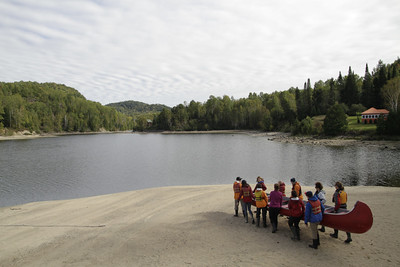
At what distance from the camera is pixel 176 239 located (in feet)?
34.8

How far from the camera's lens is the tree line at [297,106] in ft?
284

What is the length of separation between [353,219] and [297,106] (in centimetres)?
11243

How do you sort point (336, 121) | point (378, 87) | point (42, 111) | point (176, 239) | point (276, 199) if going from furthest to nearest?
point (42, 111)
point (378, 87)
point (336, 121)
point (176, 239)
point (276, 199)

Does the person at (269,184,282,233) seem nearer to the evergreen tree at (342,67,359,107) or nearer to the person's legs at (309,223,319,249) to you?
the person's legs at (309,223,319,249)

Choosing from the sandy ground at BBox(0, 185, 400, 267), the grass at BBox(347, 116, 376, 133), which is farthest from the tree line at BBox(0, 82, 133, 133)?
the grass at BBox(347, 116, 376, 133)

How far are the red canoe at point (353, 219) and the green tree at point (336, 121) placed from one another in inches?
2608

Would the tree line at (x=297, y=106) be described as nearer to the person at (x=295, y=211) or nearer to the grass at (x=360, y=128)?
the grass at (x=360, y=128)

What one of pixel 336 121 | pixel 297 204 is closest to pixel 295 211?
pixel 297 204

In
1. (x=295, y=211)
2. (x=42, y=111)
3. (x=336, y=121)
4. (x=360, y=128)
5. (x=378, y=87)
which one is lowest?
(x=295, y=211)

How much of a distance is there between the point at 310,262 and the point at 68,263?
879 cm

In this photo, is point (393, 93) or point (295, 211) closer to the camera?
point (295, 211)

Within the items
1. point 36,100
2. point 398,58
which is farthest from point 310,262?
point 36,100

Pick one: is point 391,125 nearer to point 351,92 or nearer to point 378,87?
point 378,87

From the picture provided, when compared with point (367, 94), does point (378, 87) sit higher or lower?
higher
